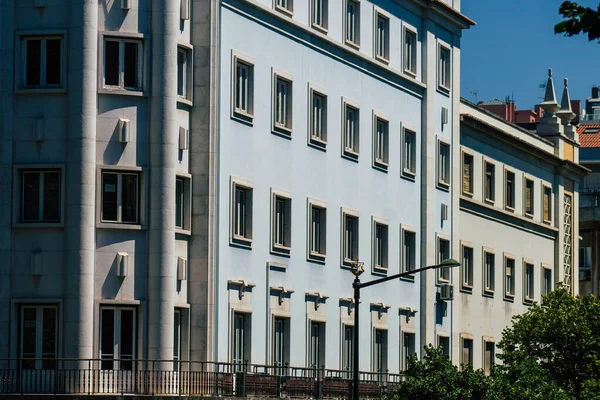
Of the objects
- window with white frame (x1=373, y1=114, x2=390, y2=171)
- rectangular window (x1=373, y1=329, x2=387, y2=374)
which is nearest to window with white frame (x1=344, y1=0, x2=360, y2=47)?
window with white frame (x1=373, y1=114, x2=390, y2=171)

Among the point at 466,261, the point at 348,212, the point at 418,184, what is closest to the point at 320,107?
the point at 348,212

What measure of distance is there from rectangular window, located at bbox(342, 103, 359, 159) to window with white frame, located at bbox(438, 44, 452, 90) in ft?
28.1

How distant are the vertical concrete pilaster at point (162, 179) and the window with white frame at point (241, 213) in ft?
10.7

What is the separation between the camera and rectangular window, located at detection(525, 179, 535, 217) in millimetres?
73588

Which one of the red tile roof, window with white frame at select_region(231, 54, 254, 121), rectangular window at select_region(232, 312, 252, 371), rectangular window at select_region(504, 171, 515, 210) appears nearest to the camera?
rectangular window at select_region(232, 312, 252, 371)

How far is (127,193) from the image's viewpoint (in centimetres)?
4253

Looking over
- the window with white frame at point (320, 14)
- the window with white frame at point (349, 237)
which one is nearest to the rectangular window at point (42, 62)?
the window with white frame at point (320, 14)

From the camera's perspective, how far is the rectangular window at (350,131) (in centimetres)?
5403

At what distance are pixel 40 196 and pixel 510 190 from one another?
110 ft

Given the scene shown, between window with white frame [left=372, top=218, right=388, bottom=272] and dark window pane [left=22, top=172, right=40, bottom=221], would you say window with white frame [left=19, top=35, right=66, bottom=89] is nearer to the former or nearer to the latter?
dark window pane [left=22, top=172, right=40, bottom=221]

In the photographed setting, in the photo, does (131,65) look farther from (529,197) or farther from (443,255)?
(529,197)

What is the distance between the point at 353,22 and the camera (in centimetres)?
5541

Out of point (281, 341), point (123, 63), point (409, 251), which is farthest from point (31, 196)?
point (409, 251)

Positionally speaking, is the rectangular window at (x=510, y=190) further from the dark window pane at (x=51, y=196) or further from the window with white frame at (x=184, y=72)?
the dark window pane at (x=51, y=196)
